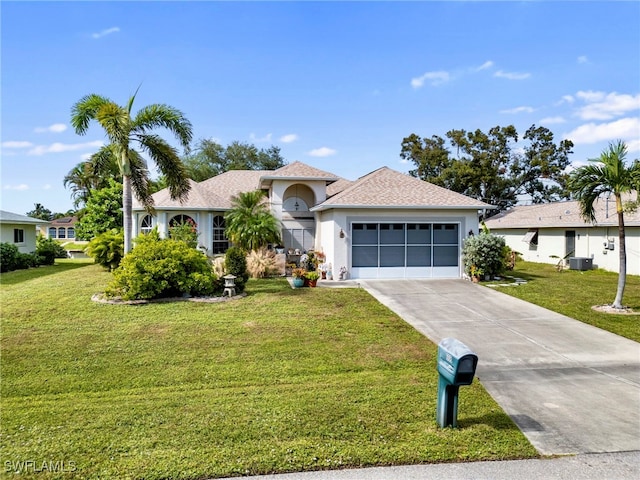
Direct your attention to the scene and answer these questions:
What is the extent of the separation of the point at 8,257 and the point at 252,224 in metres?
13.8

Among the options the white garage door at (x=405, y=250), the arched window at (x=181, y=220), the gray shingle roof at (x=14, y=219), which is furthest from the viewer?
the gray shingle roof at (x=14, y=219)

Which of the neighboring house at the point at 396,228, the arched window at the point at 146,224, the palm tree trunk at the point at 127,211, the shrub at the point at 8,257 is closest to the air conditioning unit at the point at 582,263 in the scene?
the neighboring house at the point at 396,228

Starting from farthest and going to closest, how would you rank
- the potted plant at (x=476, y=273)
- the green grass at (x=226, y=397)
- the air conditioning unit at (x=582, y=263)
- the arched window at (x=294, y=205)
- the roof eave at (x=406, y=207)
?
the air conditioning unit at (x=582, y=263)
the arched window at (x=294, y=205)
the potted plant at (x=476, y=273)
the roof eave at (x=406, y=207)
the green grass at (x=226, y=397)

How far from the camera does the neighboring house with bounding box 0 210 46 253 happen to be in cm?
2384

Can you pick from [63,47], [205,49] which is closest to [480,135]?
[205,49]

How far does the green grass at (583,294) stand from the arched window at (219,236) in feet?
48.8

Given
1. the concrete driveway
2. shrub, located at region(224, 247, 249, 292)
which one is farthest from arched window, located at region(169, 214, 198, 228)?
the concrete driveway

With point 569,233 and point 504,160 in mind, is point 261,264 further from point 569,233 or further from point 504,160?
point 504,160

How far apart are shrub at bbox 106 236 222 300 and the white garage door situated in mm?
6194

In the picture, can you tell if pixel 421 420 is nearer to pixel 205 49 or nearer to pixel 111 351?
pixel 111 351

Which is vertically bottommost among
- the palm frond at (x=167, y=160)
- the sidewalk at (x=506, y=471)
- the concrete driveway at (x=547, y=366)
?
the sidewalk at (x=506, y=471)

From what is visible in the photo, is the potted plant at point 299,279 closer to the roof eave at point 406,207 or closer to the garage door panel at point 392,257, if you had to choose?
the roof eave at point 406,207

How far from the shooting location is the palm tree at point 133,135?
1345cm

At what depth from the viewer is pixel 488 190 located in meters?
41.9
